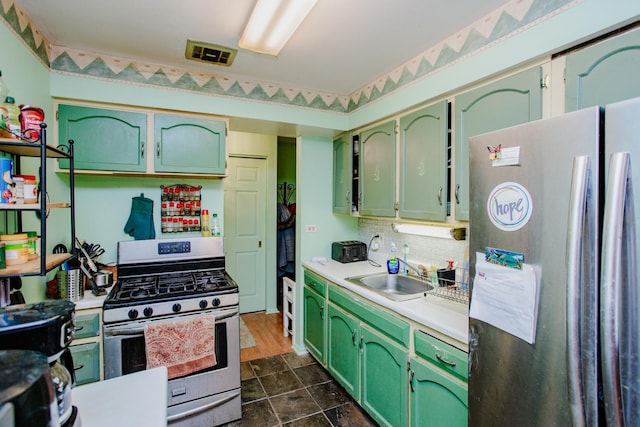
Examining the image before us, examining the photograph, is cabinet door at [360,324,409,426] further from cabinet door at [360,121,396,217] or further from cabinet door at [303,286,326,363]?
cabinet door at [360,121,396,217]

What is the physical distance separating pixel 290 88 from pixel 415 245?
5.47 ft

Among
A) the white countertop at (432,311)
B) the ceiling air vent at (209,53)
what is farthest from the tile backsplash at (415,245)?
the ceiling air vent at (209,53)

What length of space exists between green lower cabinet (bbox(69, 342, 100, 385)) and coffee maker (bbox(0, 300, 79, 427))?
129 centimetres

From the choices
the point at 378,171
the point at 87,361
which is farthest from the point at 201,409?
the point at 378,171

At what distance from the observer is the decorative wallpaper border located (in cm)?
153

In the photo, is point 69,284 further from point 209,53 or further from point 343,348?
point 343,348

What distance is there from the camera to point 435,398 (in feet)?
5.05

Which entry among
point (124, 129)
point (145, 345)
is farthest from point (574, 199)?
point (124, 129)

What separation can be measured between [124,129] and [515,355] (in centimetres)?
254

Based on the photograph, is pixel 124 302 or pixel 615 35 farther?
pixel 124 302

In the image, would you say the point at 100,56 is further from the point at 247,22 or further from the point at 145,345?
the point at 145,345

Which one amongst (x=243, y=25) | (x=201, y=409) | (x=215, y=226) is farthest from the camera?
(x=215, y=226)

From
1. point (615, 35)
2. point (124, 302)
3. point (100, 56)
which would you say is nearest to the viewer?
point (615, 35)

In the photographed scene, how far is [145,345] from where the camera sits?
189 centimetres
